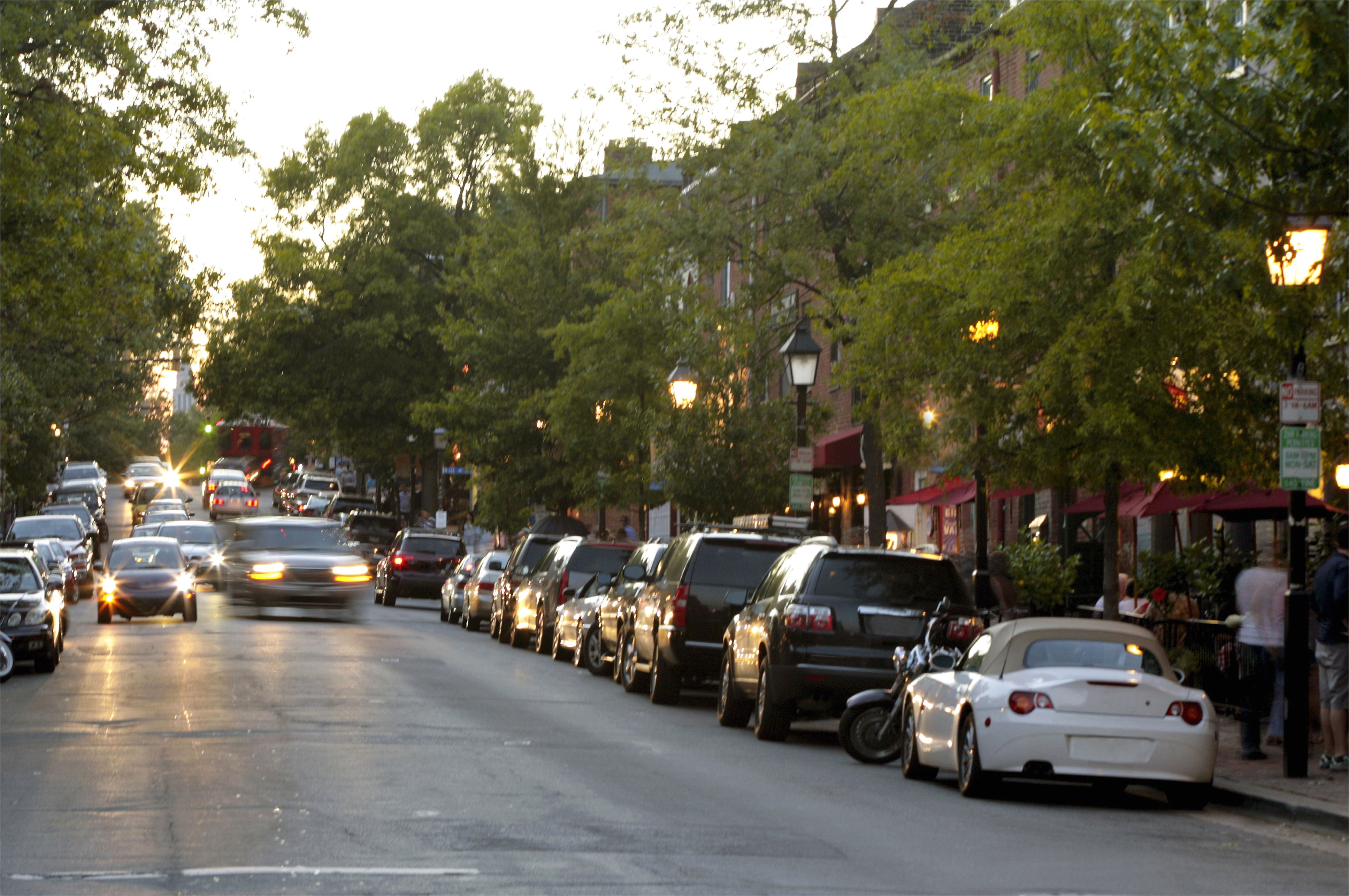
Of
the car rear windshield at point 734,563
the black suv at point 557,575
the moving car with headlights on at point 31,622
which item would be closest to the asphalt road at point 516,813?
the car rear windshield at point 734,563

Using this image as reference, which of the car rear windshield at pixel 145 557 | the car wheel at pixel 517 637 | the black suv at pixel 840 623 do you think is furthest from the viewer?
the car rear windshield at pixel 145 557

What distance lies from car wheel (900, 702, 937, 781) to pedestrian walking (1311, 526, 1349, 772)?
298 cm

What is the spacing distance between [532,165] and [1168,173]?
37097mm

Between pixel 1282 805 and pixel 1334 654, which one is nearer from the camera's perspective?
pixel 1282 805

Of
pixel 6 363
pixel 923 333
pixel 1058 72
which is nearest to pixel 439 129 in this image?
pixel 6 363

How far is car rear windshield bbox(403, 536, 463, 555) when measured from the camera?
46.3m

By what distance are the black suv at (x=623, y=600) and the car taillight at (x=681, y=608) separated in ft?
5.66

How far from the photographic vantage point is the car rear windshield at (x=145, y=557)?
114 feet

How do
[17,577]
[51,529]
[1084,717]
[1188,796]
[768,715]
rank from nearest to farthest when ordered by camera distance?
[1084,717] < [1188,796] < [768,715] < [17,577] < [51,529]

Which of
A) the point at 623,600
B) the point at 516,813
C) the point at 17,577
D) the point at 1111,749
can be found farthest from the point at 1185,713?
the point at 17,577

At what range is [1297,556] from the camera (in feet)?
47.0

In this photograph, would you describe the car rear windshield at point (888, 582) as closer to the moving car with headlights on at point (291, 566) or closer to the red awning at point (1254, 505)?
the red awning at point (1254, 505)

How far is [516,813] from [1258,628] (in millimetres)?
7038

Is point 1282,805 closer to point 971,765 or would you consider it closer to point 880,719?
point 971,765
